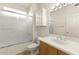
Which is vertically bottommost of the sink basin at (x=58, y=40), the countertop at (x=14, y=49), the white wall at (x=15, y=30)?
the countertop at (x=14, y=49)

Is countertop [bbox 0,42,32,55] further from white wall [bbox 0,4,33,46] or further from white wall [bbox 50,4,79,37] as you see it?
white wall [bbox 50,4,79,37]

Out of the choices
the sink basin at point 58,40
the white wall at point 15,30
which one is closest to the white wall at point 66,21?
the sink basin at point 58,40

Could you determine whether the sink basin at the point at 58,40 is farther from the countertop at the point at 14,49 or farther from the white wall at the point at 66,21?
the countertop at the point at 14,49

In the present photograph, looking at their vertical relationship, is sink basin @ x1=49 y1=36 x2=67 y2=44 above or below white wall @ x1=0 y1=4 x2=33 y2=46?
below

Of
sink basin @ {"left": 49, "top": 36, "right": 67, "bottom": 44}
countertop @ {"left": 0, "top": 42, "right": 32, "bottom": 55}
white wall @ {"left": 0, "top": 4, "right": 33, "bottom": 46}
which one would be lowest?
countertop @ {"left": 0, "top": 42, "right": 32, "bottom": 55}

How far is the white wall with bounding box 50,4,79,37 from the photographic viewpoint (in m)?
1.05

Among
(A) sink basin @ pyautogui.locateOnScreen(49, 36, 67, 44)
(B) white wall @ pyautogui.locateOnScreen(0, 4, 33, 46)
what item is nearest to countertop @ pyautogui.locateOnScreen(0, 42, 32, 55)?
(B) white wall @ pyautogui.locateOnScreen(0, 4, 33, 46)

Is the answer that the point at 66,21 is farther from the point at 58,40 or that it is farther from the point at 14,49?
the point at 14,49

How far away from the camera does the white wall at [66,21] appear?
1047mm

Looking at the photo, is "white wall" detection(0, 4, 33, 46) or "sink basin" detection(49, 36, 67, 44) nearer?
"white wall" detection(0, 4, 33, 46)

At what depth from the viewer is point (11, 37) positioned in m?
1.14

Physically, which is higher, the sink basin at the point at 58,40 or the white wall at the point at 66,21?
the white wall at the point at 66,21

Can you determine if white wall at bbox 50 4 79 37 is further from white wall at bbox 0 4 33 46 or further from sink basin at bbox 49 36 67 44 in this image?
white wall at bbox 0 4 33 46

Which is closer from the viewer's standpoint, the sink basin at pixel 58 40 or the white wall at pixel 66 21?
the white wall at pixel 66 21
